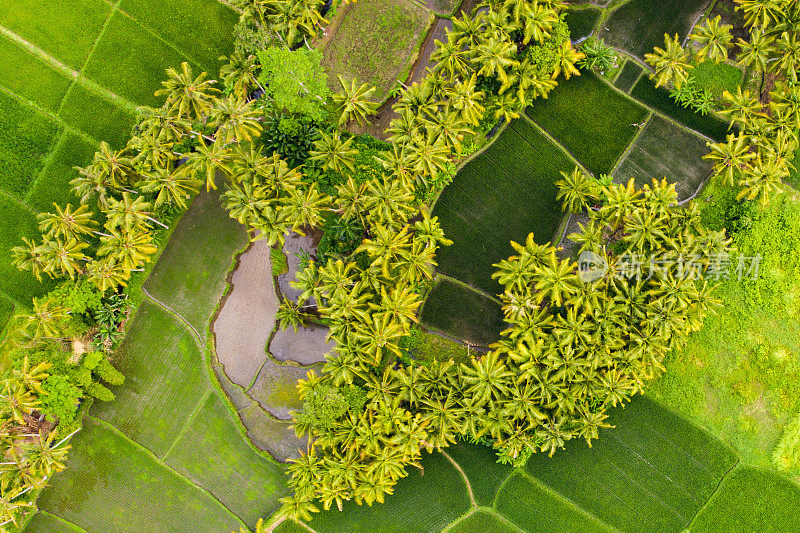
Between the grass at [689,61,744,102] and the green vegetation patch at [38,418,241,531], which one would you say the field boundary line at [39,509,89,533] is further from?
the grass at [689,61,744,102]

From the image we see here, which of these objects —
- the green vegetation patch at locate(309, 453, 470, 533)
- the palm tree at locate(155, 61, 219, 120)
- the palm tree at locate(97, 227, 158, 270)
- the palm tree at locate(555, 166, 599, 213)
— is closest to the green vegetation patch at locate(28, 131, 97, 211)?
the palm tree at locate(97, 227, 158, 270)

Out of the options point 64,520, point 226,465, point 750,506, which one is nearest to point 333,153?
point 226,465

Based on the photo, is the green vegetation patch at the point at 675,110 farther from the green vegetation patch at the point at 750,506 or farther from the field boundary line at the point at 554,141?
the green vegetation patch at the point at 750,506

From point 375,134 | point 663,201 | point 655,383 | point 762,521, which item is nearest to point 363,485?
point 655,383

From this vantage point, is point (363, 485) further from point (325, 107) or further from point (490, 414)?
point (325, 107)

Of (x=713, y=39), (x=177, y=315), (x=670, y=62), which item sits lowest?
(x=177, y=315)

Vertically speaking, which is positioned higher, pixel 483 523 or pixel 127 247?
pixel 127 247

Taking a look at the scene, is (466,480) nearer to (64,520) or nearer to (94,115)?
(64,520)
